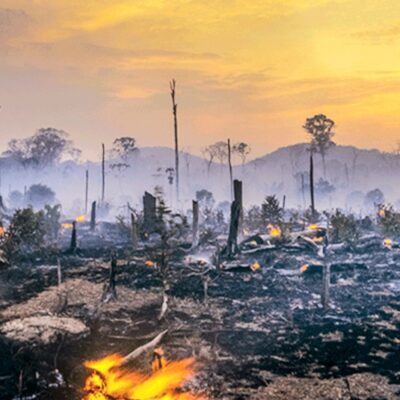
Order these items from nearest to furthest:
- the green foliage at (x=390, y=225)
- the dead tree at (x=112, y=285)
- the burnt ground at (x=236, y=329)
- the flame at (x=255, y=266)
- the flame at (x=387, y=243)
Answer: the burnt ground at (x=236, y=329)
the dead tree at (x=112, y=285)
the flame at (x=255, y=266)
the flame at (x=387, y=243)
the green foliage at (x=390, y=225)

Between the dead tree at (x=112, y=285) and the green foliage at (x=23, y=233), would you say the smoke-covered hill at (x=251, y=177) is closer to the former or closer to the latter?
the green foliage at (x=23, y=233)

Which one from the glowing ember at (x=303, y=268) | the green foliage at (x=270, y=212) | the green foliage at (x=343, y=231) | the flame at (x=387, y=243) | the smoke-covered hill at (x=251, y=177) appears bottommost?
the glowing ember at (x=303, y=268)

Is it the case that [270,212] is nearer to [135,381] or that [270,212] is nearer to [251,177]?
[135,381]

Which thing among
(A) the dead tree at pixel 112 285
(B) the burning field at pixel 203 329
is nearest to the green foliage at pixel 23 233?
(B) the burning field at pixel 203 329

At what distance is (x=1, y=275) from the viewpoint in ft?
66.5

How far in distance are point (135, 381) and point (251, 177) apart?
167 meters

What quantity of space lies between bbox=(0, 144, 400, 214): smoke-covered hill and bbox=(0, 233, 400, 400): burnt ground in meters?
105

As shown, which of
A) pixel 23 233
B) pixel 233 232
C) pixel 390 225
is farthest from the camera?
pixel 390 225

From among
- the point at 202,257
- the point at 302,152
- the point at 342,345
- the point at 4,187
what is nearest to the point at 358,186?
the point at 302,152

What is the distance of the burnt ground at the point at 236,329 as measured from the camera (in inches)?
390

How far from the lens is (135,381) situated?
998 cm

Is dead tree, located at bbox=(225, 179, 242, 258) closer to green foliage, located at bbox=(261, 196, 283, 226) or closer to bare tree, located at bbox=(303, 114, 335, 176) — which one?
green foliage, located at bbox=(261, 196, 283, 226)

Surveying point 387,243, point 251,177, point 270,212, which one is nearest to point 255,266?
point 387,243

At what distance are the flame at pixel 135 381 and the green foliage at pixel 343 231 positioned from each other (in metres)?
18.5
